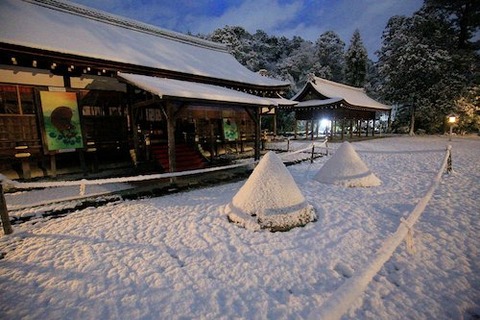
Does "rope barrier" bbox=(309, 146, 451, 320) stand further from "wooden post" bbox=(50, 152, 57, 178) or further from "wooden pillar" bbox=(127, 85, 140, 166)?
"wooden post" bbox=(50, 152, 57, 178)

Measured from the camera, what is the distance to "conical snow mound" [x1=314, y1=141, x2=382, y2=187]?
23.5 ft

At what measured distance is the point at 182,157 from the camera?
32.5ft

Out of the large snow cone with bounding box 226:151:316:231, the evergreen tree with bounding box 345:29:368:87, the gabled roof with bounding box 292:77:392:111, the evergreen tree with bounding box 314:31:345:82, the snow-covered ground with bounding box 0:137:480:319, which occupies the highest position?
the evergreen tree with bounding box 314:31:345:82

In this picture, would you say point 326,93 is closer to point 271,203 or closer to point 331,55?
point 271,203

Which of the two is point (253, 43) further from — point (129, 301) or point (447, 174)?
point (129, 301)

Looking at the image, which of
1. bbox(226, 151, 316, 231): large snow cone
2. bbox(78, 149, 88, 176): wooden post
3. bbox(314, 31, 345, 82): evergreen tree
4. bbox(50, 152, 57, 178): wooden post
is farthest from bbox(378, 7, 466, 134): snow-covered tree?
bbox(50, 152, 57, 178): wooden post

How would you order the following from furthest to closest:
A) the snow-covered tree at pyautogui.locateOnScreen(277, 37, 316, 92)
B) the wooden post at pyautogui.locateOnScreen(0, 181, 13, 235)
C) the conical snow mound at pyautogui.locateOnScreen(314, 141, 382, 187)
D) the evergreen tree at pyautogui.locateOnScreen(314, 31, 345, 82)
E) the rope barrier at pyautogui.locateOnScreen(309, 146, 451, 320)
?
the evergreen tree at pyautogui.locateOnScreen(314, 31, 345, 82) < the snow-covered tree at pyautogui.locateOnScreen(277, 37, 316, 92) < the conical snow mound at pyautogui.locateOnScreen(314, 141, 382, 187) < the wooden post at pyautogui.locateOnScreen(0, 181, 13, 235) < the rope barrier at pyautogui.locateOnScreen(309, 146, 451, 320)

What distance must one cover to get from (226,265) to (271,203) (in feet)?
5.37

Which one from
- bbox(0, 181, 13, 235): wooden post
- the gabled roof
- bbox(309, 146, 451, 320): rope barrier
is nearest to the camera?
bbox(309, 146, 451, 320): rope barrier

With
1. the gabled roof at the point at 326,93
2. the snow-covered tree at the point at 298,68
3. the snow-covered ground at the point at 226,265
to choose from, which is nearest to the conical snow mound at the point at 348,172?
the snow-covered ground at the point at 226,265

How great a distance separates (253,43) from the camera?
49.7 meters

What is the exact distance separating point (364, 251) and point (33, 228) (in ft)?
20.6

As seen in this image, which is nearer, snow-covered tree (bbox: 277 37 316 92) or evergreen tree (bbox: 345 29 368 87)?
evergreen tree (bbox: 345 29 368 87)

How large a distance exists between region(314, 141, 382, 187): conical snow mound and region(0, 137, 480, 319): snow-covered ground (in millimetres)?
1523
